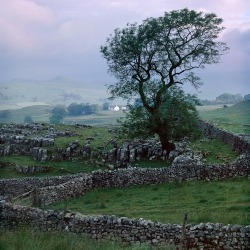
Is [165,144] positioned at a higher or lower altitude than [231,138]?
lower

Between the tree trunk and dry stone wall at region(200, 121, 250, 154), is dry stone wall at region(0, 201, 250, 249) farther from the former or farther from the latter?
the tree trunk

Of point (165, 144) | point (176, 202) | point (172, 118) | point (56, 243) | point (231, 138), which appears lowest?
point (176, 202)

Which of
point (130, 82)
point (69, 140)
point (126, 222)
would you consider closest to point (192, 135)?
point (130, 82)

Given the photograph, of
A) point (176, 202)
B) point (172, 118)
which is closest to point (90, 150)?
point (172, 118)

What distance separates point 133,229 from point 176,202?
9.48 metres

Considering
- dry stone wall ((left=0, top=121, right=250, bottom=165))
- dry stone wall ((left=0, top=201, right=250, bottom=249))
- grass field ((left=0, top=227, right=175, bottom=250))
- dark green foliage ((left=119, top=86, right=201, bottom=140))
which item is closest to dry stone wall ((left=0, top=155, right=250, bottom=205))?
dry stone wall ((left=0, top=121, right=250, bottom=165))

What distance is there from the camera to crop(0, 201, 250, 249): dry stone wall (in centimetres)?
1766

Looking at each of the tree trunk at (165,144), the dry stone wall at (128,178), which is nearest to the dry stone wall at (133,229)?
the dry stone wall at (128,178)

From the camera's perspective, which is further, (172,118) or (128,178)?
(172,118)

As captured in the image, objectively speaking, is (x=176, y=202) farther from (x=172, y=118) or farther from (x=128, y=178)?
(x=172, y=118)

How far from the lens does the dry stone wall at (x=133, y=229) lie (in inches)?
695

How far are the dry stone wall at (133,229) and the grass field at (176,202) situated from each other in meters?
3.34

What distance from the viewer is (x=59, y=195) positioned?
33344 mm

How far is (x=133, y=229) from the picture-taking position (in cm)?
1962
